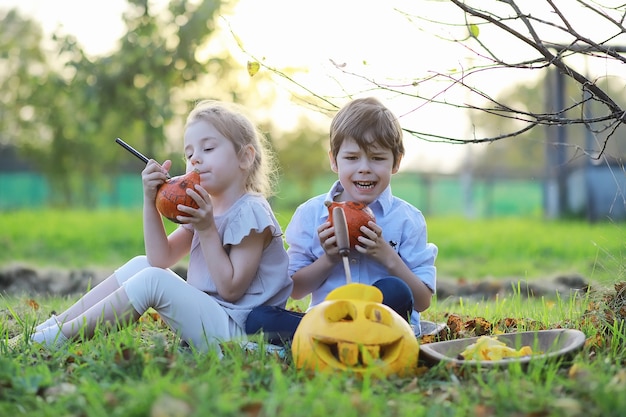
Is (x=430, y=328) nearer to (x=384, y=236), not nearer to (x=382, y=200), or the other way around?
(x=384, y=236)

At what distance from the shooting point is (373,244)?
3.17 metres

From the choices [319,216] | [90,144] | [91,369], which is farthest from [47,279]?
[90,144]

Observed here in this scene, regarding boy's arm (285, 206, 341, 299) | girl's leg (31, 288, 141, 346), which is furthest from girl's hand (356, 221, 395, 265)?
girl's leg (31, 288, 141, 346)

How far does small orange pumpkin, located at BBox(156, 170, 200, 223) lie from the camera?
306 centimetres

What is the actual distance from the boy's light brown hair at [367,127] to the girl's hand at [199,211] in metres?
0.66

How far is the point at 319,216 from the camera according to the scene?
361 centimetres

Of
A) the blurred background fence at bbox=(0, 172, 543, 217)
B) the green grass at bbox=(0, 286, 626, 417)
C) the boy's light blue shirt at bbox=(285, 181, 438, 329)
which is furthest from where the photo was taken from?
the blurred background fence at bbox=(0, 172, 543, 217)

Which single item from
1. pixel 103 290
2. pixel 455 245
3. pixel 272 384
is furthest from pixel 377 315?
pixel 455 245

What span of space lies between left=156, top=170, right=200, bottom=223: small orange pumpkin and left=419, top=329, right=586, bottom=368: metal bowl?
3.47 ft

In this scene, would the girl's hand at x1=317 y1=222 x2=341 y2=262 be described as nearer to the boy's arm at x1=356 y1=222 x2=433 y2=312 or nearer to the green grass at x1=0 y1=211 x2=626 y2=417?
the boy's arm at x1=356 y1=222 x2=433 y2=312

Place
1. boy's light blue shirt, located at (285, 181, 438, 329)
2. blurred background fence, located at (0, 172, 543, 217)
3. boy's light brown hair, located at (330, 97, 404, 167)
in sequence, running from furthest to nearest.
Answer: blurred background fence, located at (0, 172, 543, 217) < boy's light blue shirt, located at (285, 181, 438, 329) < boy's light brown hair, located at (330, 97, 404, 167)

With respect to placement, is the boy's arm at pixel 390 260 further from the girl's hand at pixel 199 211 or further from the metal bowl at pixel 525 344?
the girl's hand at pixel 199 211

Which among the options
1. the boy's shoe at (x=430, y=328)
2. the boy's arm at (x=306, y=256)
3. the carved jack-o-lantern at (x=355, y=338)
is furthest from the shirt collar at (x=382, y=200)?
the carved jack-o-lantern at (x=355, y=338)

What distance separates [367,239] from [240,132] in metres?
0.73
